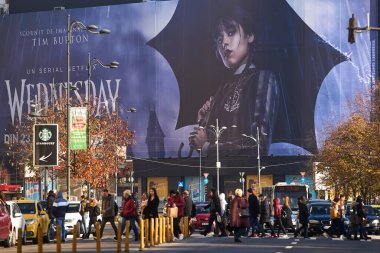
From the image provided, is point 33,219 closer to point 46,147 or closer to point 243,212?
point 46,147

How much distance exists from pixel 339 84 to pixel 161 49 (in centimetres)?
2121

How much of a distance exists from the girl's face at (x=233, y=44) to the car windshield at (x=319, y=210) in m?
68.0

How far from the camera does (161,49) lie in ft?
400

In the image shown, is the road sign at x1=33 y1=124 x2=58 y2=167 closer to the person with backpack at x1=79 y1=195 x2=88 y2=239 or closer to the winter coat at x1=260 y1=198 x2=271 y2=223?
the person with backpack at x1=79 y1=195 x2=88 y2=239

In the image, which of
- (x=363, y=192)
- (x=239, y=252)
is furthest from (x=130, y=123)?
(x=239, y=252)

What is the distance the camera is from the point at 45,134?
43.2 m

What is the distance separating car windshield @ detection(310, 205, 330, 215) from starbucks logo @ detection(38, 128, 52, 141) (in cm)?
1330

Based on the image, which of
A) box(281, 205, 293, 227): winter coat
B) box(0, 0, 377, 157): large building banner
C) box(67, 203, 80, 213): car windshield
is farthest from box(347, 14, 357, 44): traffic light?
box(0, 0, 377, 157): large building banner

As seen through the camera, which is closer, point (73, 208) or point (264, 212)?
point (264, 212)

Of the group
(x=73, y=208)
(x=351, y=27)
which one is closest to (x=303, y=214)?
(x=73, y=208)

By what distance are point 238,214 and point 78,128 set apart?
15.0 metres

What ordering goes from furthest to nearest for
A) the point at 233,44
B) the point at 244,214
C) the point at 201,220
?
the point at 233,44 → the point at 201,220 → the point at 244,214

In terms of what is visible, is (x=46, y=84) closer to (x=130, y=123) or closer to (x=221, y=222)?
(x=130, y=123)

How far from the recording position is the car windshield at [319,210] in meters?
48.9
